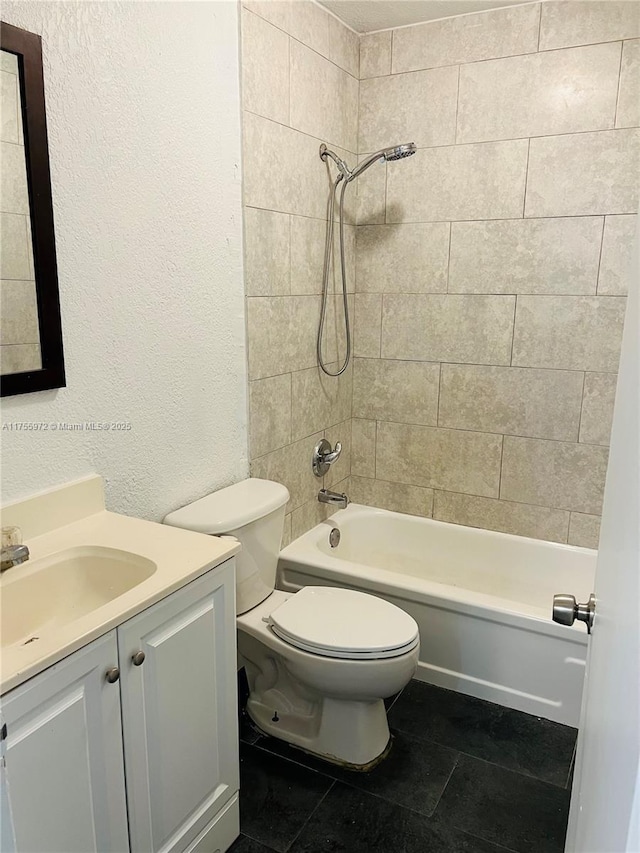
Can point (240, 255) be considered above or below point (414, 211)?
below

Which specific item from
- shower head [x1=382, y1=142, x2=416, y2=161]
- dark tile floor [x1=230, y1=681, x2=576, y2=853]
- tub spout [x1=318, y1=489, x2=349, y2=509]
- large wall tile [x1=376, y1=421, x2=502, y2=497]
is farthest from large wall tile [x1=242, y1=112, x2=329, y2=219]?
dark tile floor [x1=230, y1=681, x2=576, y2=853]

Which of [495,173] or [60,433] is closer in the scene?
[60,433]

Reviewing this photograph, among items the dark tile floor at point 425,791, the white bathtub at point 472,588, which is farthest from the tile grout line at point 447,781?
the white bathtub at point 472,588

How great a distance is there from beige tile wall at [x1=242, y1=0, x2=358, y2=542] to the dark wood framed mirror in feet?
2.66

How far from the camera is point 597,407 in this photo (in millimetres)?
2486

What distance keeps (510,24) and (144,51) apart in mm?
1512

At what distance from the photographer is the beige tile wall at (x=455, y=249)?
228 cm

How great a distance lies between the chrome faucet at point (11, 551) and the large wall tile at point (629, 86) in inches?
94.7

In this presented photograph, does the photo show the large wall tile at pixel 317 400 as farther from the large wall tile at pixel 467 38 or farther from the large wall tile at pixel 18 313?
the large wall tile at pixel 467 38

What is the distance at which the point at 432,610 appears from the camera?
2.34 metres

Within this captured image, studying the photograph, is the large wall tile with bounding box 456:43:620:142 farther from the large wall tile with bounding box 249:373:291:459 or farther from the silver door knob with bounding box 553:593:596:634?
the silver door knob with bounding box 553:593:596:634

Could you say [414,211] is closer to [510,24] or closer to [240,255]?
[510,24]

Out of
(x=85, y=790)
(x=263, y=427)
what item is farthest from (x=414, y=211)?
(x=85, y=790)

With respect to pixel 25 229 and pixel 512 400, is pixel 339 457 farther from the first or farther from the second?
pixel 25 229
